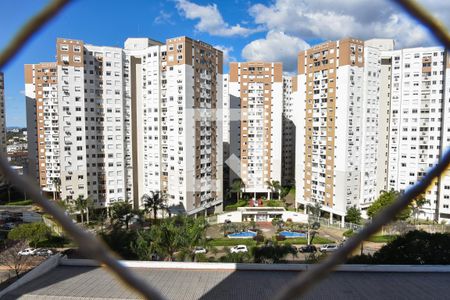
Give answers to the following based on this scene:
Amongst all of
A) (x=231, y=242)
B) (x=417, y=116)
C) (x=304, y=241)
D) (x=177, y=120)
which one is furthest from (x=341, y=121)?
(x=177, y=120)

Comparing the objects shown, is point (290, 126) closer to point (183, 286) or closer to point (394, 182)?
→ point (394, 182)

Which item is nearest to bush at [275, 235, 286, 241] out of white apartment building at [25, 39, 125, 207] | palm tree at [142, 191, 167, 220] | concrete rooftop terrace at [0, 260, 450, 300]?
palm tree at [142, 191, 167, 220]

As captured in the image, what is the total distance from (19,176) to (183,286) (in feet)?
26.7

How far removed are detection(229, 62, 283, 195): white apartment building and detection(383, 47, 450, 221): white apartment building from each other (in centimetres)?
985

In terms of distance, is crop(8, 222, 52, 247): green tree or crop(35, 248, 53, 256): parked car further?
crop(8, 222, 52, 247): green tree

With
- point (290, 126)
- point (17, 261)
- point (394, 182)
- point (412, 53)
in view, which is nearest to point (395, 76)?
point (412, 53)

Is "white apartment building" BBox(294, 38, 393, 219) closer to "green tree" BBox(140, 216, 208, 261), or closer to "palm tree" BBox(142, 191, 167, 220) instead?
"palm tree" BBox(142, 191, 167, 220)

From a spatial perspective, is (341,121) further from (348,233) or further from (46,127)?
(46,127)

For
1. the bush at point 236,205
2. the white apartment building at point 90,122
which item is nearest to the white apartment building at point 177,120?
the white apartment building at point 90,122

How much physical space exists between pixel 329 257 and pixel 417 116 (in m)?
28.2

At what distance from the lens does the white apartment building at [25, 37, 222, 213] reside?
22547 mm

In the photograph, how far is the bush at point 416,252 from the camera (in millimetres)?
10844

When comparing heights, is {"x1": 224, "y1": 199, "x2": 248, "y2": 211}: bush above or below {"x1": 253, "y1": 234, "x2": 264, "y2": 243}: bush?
above

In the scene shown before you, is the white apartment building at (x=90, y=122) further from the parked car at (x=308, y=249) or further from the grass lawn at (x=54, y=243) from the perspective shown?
the parked car at (x=308, y=249)
